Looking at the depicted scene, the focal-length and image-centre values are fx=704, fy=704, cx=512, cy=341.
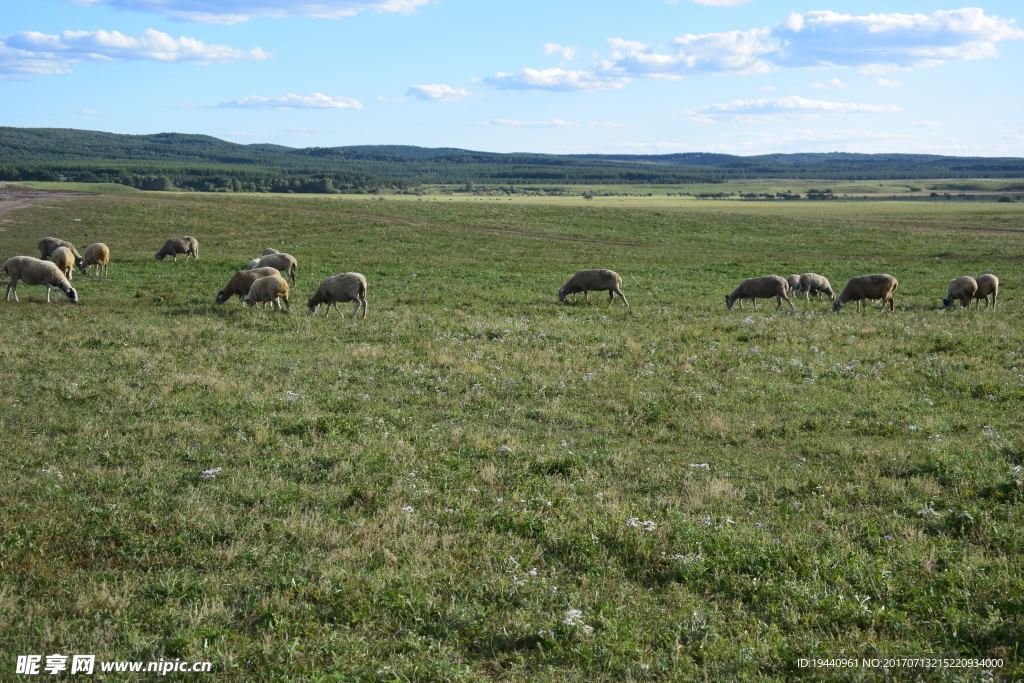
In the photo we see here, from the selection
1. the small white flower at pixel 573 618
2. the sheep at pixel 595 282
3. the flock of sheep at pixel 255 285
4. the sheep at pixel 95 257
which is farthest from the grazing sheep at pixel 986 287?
the sheep at pixel 95 257

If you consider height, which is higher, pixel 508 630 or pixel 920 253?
pixel 920 253

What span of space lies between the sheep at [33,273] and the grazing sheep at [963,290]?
3329 centimetres

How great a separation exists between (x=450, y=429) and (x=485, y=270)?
26141mm

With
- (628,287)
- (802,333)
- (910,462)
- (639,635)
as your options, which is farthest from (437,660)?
(628,287)

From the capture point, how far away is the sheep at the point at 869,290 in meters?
27.3

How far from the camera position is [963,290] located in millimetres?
27391

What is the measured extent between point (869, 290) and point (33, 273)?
31649 mm

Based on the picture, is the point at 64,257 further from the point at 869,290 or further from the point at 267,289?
the point at 869,290

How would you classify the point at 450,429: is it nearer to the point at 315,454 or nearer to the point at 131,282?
the point at 315,454

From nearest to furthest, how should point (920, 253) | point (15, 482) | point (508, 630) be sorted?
point (508, 630), point (15, 482), point (920, 253)

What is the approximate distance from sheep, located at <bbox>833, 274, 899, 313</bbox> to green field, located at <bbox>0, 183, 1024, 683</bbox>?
390 cm

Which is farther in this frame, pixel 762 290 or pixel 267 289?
pixel 762 290

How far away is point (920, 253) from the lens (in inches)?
1932

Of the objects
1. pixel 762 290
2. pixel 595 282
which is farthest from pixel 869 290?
pixel 595 282
